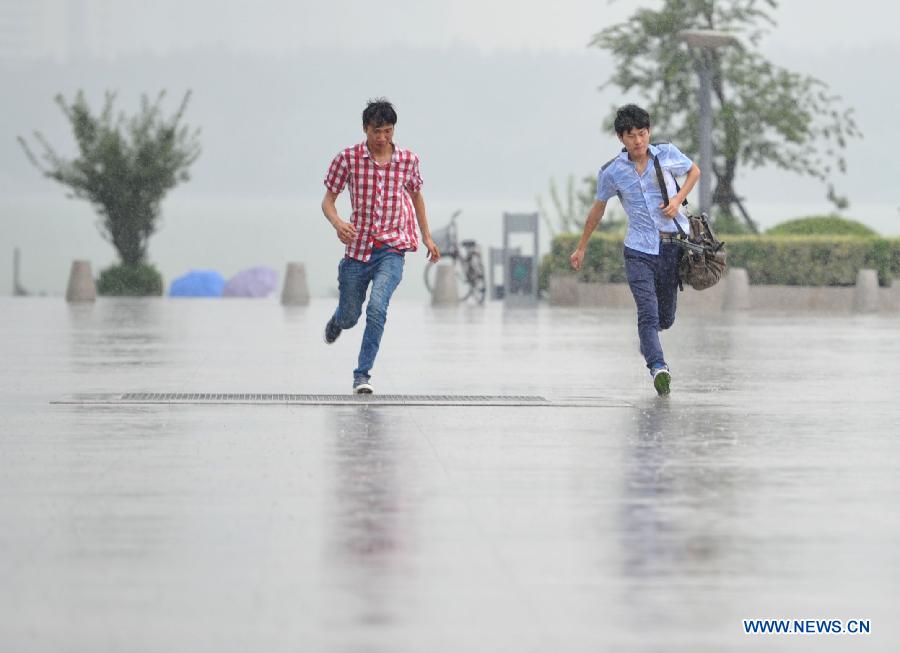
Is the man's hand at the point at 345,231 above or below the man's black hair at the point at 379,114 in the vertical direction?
below

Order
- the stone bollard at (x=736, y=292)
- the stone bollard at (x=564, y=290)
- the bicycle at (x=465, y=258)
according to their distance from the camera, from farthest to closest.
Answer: the bicycle at (x=465, y=258), the stone bollard at (x=564, y=290), the stone bollard at (x=736, y=292)

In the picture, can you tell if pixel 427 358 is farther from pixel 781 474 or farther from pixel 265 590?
pixel 265 590

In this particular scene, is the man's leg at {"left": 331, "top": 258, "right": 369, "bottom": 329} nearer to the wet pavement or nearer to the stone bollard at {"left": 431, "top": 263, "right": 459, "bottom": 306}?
A: the wet pavement

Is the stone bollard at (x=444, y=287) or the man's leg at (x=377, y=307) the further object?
the stone bollard at (x=444, y=287)

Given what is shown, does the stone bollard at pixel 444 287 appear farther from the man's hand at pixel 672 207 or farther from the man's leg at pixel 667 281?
the man's hand at pixel 672 207

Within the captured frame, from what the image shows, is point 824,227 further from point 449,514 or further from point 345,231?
point 449,514

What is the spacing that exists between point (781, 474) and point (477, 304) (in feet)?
94.4

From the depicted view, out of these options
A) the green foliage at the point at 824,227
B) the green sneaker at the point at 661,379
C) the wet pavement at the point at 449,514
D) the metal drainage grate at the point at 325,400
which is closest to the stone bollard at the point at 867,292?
the green foliage at the point at 824,227

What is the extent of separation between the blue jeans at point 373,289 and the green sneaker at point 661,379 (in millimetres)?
1826

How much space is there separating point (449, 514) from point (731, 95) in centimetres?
3727

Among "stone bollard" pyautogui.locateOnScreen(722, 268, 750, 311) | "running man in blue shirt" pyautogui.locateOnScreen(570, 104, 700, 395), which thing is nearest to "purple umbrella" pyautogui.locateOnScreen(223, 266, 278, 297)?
"stone bollard" pyautogui.locateOnScreen(722, 268, 750, 311)

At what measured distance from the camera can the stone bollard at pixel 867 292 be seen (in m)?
34.9

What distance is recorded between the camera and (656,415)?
1203 centimetres

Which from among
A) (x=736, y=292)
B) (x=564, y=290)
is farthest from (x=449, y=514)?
(x=564, y=290)
